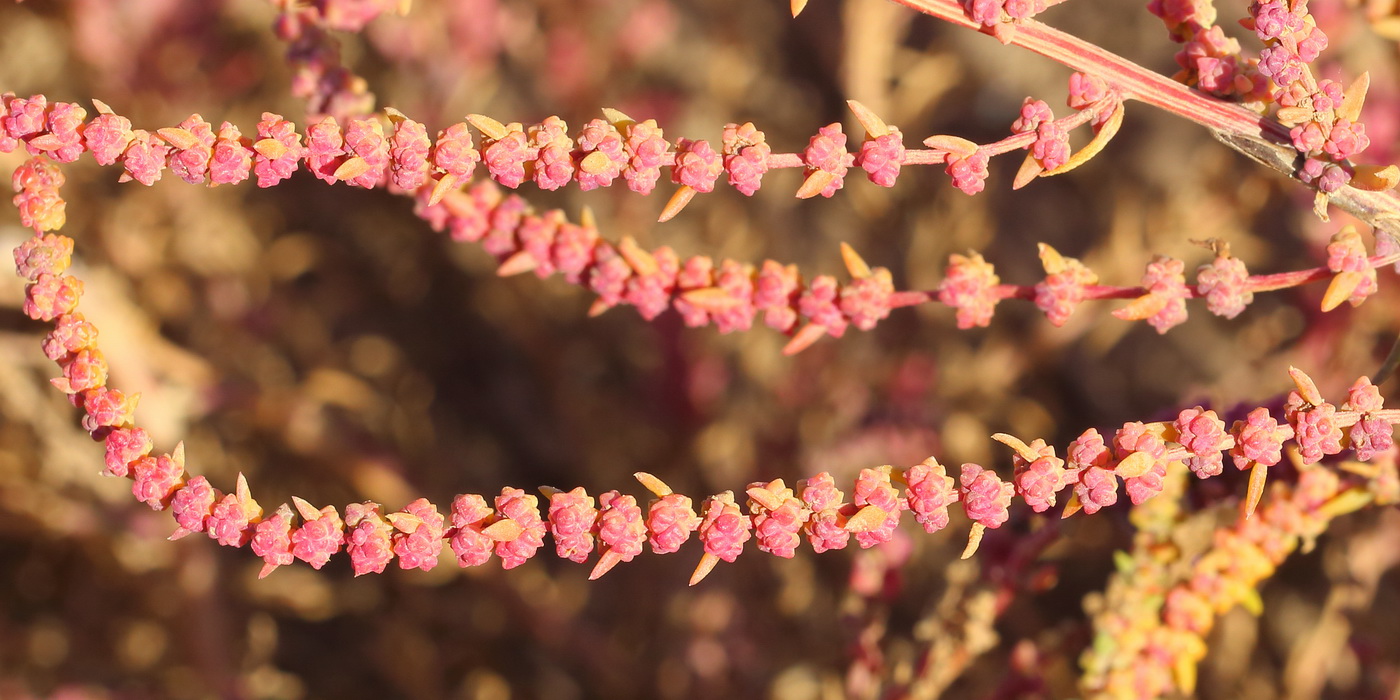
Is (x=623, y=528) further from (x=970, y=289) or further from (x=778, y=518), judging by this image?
(x=970, y=289)

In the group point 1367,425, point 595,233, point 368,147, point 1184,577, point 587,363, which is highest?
point 368,147

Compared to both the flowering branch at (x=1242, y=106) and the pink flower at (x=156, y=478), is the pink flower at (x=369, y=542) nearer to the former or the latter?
the pink flower at (x=156, y=478)

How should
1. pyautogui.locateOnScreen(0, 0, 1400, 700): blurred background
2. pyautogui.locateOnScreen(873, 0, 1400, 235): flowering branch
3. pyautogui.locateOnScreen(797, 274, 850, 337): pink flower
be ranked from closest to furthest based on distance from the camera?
pyautogui.locateOnScreen(873, 0, 1400, 235): flowering branch
pyautogui.locateOnScreen(797, 274, 850, 337): pink flower
pyautogui.locateOnScreen(0, 0, 1400, 700): blurred background

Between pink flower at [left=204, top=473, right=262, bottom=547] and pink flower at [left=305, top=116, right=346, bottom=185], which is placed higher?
pink flower at [left=305, top=116, right=346, bottom=185]

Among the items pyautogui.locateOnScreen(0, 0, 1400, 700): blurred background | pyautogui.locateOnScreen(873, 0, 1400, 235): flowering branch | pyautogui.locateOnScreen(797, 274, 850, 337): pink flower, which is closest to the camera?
pyautogui.locateOnScreen(873, 0, 1400, 235): flowering branch

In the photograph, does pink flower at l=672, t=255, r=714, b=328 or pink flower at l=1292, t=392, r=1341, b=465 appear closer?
pink flower at l=1292, t=392, r=1341, b=465

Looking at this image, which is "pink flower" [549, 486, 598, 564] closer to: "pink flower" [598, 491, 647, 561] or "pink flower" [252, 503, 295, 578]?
"pink flower" [598, 491, 647, 561]

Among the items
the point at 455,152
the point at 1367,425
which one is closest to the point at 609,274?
the point at 455,152

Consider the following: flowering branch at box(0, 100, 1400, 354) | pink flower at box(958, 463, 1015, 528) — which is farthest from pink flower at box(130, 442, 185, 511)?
pink flower at box(958, 463, 1015, 528)

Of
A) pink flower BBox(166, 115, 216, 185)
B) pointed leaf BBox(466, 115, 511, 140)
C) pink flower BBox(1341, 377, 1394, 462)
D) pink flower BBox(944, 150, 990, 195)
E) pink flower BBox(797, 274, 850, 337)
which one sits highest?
pink flower BBox(166, 115, 216, 185)
